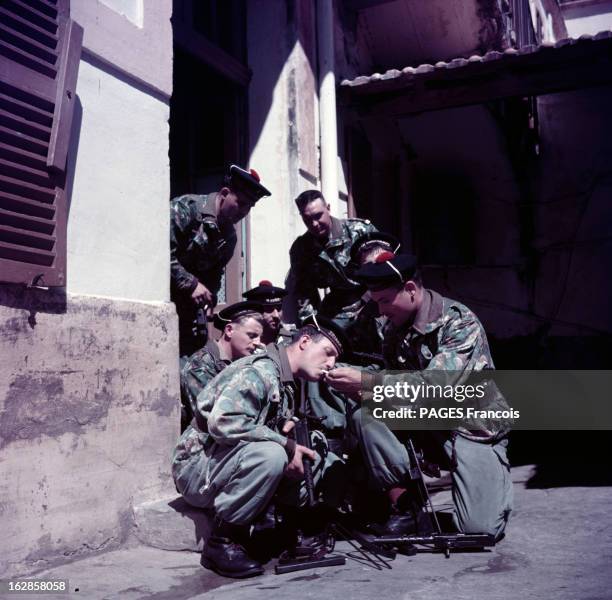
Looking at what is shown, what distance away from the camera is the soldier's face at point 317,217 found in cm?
512

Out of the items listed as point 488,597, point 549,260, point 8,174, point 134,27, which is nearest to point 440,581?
point 488,597

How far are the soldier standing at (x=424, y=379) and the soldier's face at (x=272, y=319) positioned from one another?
1011 millimetres

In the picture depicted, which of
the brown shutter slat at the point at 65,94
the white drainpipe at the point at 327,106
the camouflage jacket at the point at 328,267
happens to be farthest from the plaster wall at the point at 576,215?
the brown shutter slat at the point at 65,94

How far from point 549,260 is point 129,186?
6900 millimetres

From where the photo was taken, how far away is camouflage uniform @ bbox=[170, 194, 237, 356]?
189 inches

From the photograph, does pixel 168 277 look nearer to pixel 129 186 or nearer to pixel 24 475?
pixel 129 186

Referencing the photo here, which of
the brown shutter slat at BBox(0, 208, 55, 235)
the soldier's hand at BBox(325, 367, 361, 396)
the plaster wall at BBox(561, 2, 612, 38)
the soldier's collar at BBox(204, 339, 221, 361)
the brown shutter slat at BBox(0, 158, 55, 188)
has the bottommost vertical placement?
the soldier's hand at BBox(325, 367, 361, 396)

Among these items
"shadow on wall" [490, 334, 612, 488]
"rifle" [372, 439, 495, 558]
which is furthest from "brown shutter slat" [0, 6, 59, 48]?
"shadow on wall" [490, 334, 612, 488]

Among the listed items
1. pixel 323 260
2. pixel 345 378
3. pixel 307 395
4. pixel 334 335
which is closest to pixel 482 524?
pixel 345 378

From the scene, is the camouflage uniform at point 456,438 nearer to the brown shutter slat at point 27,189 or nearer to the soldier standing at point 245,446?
the soldier standing at point 245,446

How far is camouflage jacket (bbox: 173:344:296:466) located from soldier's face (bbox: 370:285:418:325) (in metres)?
0.63

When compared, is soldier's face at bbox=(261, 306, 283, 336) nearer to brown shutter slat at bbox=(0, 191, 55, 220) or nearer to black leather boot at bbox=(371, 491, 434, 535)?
black leather boot at bbox=(371, 491, 434, 535)

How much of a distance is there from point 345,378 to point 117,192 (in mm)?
1656

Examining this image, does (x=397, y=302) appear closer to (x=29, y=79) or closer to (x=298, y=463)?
(x=298, y=463)
